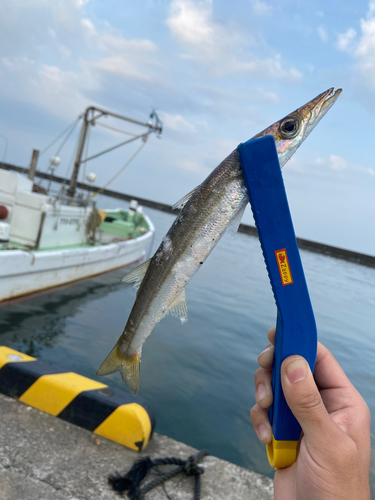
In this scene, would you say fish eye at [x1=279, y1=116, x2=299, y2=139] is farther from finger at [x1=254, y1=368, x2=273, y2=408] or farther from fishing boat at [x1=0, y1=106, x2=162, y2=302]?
fishing boat at [x1=0, y1=106, x2=162, y2=302]

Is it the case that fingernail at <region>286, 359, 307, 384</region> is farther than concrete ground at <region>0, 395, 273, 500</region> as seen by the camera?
No

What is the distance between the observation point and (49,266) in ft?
33.9

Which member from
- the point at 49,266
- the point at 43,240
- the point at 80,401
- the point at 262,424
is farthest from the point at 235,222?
the point at 43,240

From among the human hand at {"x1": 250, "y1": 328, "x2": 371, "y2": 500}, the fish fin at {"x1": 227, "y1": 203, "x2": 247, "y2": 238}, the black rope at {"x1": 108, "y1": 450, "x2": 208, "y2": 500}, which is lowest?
the black rope at {"x1": 108, "y1": 450, "x2": 208, "y2": 500}

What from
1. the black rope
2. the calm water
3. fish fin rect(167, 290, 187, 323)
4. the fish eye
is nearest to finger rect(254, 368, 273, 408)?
fish fin rect(167, 290, 187, 323)

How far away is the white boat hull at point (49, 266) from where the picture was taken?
8898 millimetres

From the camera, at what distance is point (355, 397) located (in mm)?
1885

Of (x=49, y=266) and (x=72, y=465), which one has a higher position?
(x=49, y=266)

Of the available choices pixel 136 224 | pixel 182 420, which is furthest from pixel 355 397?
pixel 136 224

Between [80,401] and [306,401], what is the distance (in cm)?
285

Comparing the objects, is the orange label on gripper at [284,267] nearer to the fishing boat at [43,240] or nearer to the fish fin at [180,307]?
the fish fin at [180,307]

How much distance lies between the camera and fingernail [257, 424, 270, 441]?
6.31ft

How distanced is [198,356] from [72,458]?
5.16 m

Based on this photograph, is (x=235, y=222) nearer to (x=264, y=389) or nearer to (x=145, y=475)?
(x=264, y=389)
